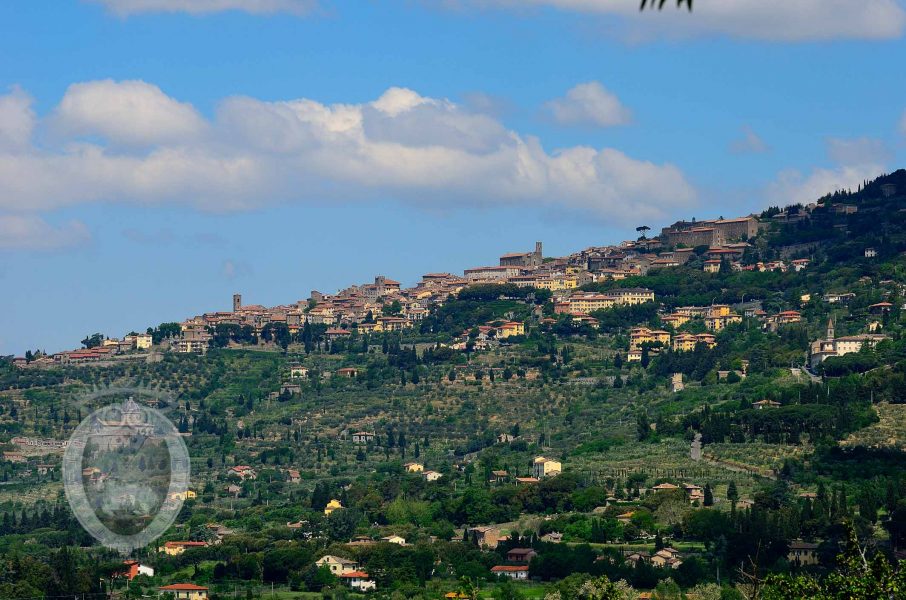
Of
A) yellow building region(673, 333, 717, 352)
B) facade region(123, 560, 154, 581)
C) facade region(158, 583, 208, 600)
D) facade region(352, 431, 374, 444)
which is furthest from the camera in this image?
yellow building region(673, 333, 717, 352)

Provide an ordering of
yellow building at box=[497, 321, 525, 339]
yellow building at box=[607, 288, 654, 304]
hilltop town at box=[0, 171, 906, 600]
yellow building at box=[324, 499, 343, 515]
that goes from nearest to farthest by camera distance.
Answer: hilltop town at box=[0, 171, 906, 600] < yellow building at box=[324, 499, 343, 515] < yellow building at box=[497, 321, 525, 339] < yellow building at box=[607, 288, 654, 304]

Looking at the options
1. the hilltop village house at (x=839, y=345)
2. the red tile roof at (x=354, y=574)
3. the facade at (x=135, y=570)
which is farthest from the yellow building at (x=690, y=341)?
the facade at (x=135, y=570)

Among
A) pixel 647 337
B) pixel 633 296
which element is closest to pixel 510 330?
pixel 633 296

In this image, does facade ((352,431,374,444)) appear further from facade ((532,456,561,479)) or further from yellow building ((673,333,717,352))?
yellow building ((673,333,717,352))

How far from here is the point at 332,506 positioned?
86938 millimetres

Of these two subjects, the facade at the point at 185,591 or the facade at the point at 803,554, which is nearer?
the facade at the point at 803,554

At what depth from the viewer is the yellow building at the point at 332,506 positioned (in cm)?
8575

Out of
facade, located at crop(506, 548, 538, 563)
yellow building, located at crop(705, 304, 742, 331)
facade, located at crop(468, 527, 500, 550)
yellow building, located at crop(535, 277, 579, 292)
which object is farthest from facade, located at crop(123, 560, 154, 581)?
yellow building, located at crop(535, 277, 579, 292)

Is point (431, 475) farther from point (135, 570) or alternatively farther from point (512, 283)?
point (512, 283)

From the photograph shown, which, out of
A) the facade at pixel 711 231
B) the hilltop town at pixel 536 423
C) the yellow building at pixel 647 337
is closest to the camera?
the hilltop town at pixel 536 423

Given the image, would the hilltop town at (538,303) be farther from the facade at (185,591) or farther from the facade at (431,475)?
the facade at (185,591)

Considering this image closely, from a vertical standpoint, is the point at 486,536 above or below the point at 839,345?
below

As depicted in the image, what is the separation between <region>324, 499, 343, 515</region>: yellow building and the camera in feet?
281

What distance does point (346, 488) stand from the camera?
93.8 m
